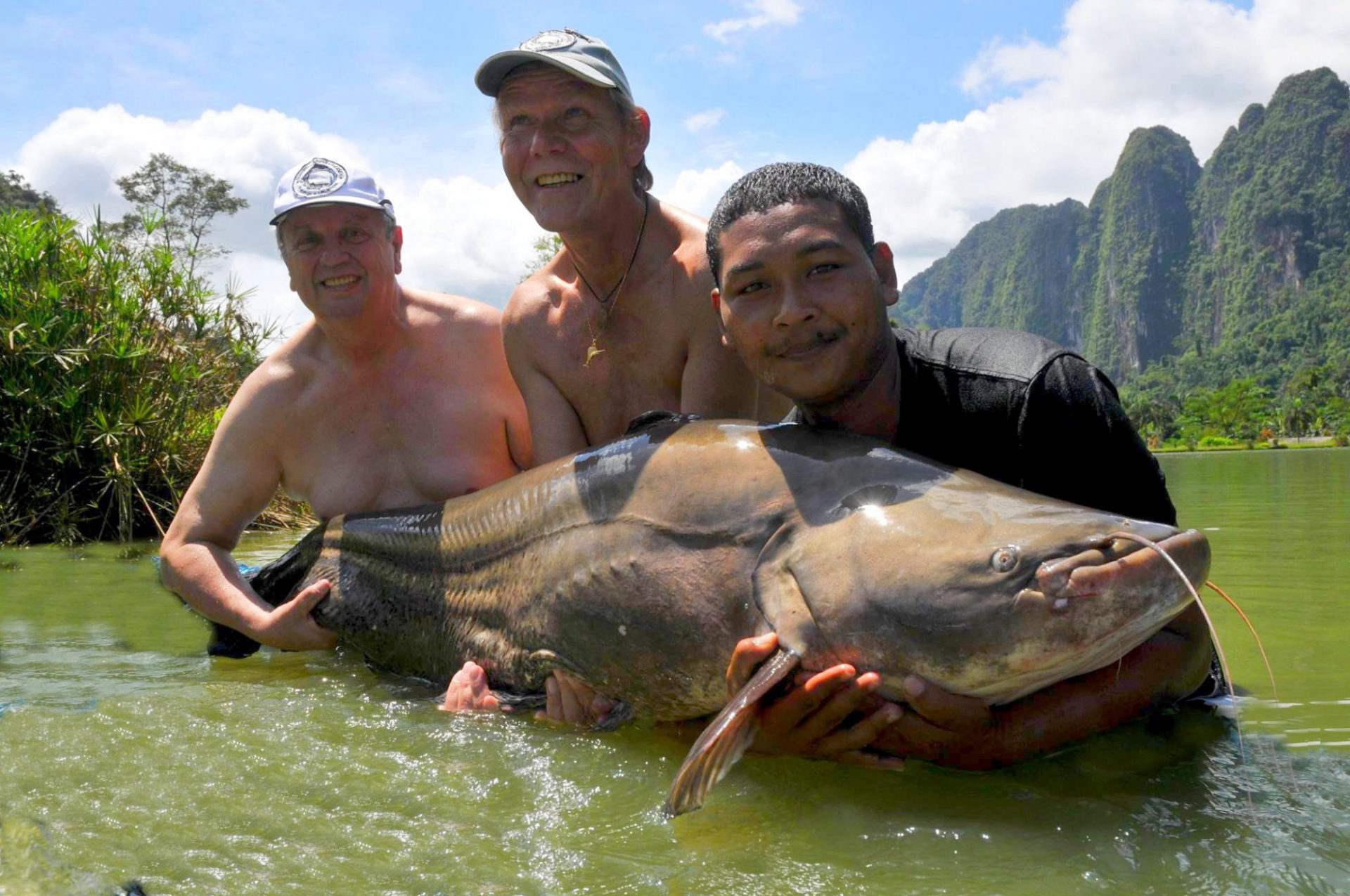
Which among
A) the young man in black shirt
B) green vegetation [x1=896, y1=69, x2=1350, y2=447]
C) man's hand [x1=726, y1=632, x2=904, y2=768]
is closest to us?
man's hand [x1=726, y1=632, x2=904, y2=768]

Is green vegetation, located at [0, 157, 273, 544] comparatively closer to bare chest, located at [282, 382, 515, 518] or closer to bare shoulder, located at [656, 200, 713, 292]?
bare chest, located at [282, 382, 515, 518]

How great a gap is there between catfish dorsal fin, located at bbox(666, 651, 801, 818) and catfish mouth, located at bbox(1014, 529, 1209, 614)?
1.66 ft

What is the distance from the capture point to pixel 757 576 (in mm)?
2373

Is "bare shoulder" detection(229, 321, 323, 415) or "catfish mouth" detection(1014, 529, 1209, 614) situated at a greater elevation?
"bare shoulder" detection(229, 321, 323, 415)

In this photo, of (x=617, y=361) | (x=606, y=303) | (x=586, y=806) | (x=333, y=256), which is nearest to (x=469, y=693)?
(x=586, y=806)

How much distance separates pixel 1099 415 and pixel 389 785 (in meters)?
1.75

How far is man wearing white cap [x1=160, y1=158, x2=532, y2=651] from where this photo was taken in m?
4.13

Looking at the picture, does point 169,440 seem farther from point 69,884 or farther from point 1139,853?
point 1139,853

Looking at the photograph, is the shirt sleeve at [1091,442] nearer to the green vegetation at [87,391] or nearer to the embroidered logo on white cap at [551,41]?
the embroidered logo on white cap at [551,41]

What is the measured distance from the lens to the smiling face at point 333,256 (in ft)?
13.5

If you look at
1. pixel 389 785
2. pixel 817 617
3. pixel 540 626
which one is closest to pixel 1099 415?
pixel 817 617

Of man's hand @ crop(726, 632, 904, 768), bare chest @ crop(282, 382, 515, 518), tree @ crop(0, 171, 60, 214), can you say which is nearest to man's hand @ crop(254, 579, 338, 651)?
bare chest @ crop(282, 382, 515, 518)

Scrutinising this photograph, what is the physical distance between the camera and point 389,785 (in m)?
2.38

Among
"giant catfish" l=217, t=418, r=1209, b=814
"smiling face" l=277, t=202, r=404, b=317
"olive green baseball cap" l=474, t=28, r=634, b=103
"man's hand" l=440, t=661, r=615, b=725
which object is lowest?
"man's hand" l=440, t=661, r=615, b=725
